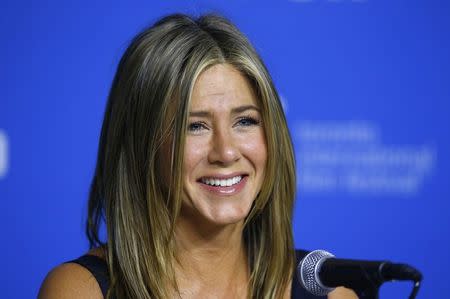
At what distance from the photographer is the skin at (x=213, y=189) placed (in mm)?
1804

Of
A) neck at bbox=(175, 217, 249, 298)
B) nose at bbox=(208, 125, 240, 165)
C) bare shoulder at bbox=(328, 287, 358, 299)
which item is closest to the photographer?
nose at bbox=(208, 125, 240, 165)

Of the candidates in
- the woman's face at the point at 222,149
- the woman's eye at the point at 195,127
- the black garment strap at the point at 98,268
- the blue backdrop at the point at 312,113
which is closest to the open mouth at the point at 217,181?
the woman's face at the point at 222,149

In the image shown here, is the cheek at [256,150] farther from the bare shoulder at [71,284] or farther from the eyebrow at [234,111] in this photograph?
the bare shoulder at [71,284]

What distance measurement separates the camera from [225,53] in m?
1.87

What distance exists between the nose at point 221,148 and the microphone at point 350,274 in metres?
0.41

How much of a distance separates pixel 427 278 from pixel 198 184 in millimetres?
1430

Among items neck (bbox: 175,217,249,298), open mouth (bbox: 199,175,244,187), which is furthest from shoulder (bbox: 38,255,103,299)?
open mouth (bbox: 199,175,244,187)

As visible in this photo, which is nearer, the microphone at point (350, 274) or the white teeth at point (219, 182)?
the microphone at point (350, 274)

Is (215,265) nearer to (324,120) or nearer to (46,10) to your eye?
(324,120)

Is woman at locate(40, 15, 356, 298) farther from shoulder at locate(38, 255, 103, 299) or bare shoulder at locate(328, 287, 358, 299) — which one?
bare shoulder at locate(328, 287, 358, 299)

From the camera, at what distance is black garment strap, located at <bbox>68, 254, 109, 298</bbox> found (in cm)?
187

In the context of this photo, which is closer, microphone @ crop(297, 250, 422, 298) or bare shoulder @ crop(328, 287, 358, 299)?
microphone @ crop(297, 250, 422, 298)

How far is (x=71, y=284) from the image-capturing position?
6.07ft

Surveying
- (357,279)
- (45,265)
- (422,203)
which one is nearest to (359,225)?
(422,203)
